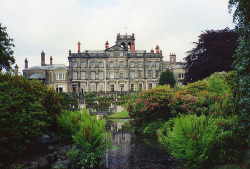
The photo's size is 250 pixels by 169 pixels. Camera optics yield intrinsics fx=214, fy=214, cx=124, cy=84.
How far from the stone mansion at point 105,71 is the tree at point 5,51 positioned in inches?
1176

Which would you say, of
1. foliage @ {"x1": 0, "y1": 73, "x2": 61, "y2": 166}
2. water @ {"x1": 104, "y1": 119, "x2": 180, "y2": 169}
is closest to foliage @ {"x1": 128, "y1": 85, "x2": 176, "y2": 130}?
water @ {"x1": 104, "y1": 119, "x2": 180, "y2": 169}

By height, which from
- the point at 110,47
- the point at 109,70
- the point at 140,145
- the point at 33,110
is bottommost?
the point at 140,145

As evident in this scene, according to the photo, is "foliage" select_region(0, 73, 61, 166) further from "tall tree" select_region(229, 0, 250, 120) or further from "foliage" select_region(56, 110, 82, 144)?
"tall tree" select_region(229, 0, 250, 120)

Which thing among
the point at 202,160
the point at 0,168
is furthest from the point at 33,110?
the point at 202,160

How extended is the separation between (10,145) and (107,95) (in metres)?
41.4

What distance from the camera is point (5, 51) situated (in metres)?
22.0

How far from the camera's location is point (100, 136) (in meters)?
6.57

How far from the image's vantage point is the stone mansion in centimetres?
5422

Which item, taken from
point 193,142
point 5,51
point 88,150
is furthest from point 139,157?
point 5,51

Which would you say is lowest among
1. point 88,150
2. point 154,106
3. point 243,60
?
point 88,150

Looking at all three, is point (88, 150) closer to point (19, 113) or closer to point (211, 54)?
point (19, 113)

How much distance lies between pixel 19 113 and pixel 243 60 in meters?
6.81

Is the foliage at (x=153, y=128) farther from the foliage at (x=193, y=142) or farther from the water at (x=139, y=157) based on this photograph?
the foliage at (x=193, y=142)

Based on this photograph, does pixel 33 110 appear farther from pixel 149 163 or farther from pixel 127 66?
pixel 127 66
